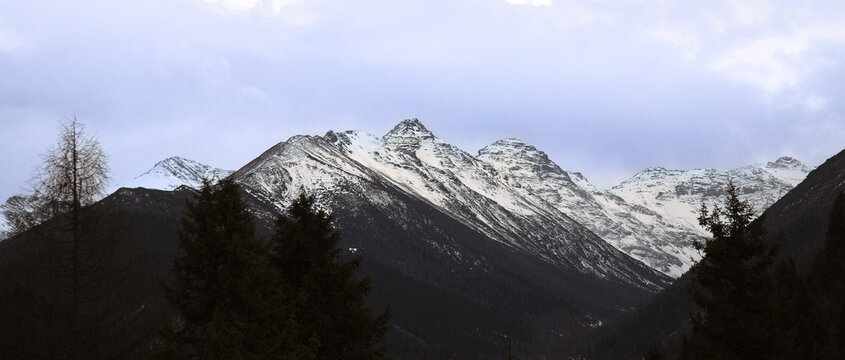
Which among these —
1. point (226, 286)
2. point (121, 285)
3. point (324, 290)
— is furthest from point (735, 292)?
point (121, 285)

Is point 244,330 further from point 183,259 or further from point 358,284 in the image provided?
point 358,284

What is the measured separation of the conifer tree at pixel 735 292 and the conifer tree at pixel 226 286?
49.4 feet

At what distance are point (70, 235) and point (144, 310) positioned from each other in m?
3.34

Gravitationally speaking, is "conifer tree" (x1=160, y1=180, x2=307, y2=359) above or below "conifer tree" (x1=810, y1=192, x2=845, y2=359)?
below

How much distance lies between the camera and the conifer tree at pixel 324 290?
28562mm

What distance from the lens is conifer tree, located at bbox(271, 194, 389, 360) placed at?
2856 cm

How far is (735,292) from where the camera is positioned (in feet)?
100

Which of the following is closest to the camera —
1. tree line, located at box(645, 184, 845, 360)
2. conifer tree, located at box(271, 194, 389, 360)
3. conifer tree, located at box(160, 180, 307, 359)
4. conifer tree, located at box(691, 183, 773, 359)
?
conifer tree, located at box(160, 180, 307, 359)

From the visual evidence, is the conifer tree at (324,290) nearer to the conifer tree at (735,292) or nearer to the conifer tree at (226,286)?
the conifer tree at (226,286)

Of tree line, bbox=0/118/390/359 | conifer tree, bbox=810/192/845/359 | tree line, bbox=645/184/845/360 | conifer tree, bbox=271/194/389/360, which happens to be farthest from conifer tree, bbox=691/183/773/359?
conifer tree, bbox=810/192/845/359

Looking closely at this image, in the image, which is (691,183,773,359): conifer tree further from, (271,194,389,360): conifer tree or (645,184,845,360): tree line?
(271,194,389,360): conifer tree

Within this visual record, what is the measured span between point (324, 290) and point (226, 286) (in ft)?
20.3

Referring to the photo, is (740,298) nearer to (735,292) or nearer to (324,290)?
(735,292)

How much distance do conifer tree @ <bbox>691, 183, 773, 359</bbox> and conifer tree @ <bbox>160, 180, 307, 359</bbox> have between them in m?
15.1
